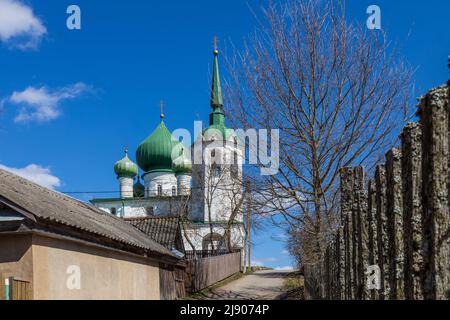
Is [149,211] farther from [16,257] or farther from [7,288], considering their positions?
[7,288]

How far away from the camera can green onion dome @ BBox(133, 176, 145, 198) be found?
63.4 meters

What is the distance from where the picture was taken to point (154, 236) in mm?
25438

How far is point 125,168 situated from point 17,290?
174 feet

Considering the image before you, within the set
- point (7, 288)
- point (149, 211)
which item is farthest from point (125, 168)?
point (7, 288)

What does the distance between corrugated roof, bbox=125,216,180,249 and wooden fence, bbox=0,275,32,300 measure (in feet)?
47.0

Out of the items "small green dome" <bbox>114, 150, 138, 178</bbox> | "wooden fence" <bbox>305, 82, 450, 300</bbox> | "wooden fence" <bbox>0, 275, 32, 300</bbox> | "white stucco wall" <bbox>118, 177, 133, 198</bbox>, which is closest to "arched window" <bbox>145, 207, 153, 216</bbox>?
"white stucco wall" <bbox>118, 177, 133, 198</bbox>

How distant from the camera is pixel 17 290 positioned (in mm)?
10078

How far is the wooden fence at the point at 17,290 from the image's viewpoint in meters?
9.82

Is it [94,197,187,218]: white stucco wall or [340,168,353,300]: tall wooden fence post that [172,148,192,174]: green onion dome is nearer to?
[94,197,187,218]: white stucco wall

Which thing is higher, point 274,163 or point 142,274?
point 274,163

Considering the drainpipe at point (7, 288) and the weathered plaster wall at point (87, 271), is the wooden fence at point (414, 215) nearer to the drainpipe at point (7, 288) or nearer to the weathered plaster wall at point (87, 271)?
the drainpipe at point (7, 288)
